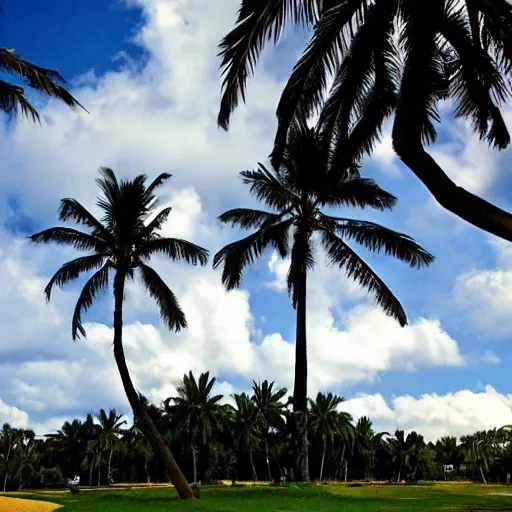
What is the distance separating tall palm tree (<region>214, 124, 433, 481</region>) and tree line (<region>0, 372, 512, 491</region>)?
26.3 metres

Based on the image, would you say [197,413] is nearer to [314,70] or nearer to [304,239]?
[304,239]

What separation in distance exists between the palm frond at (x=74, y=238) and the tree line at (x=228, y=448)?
29.7 meters

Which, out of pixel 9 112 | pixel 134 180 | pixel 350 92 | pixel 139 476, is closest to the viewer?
pixel 350 92

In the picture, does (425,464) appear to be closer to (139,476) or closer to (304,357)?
(139,476)

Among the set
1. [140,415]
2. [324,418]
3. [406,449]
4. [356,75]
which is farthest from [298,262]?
[406,449]

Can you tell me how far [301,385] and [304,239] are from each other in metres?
5.68

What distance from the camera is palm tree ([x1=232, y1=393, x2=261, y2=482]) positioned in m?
58.0

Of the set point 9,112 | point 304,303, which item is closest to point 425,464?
point 304,303

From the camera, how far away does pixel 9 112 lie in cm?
1319

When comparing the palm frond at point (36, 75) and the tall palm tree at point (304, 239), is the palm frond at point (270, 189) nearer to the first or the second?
the tall palm tree at point (304, 239)

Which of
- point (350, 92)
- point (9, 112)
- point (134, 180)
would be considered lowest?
point (350, 92)

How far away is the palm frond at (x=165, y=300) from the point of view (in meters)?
24.6

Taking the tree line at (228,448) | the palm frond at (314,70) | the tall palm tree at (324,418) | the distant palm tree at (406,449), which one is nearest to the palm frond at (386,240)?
the palm frond at (314,70)

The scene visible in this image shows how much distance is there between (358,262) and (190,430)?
33.9 m
